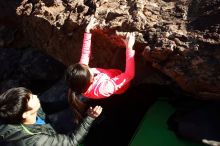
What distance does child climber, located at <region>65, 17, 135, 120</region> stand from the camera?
387 centimetres

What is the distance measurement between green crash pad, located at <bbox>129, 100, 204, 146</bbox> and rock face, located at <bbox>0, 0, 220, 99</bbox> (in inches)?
19.5

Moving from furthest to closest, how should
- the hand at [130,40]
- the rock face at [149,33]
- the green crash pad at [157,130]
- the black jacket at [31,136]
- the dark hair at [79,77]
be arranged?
the green crash pad at [157,130]
the hand at [130,40]
the dark hair at [79,77]
the rock face at [149,33]
the black jacket at [31,136]

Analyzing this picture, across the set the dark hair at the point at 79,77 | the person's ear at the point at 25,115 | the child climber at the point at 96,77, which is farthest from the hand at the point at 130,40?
the person's ear at the point at 25,115

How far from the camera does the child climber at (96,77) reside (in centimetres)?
387

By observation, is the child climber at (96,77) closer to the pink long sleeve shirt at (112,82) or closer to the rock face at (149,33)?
the pink long sleeve shirt at (112,82)

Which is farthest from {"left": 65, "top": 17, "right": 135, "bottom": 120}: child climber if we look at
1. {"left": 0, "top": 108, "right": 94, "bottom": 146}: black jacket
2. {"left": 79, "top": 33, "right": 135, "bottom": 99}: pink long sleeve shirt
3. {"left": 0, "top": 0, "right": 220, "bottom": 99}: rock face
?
{"left": 0, "top": 108, "right": 94, "bottom": 146}: black jacket

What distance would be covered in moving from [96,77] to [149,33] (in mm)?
710

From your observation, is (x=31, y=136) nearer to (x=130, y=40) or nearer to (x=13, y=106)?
(x=13, y=106)

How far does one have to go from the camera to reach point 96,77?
413 centimetres

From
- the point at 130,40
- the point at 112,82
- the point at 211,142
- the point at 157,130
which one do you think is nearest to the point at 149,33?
the point at 130,40

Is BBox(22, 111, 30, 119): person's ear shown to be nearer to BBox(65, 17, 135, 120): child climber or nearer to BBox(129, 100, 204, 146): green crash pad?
BBox(65, 17, 135, 120): child climber

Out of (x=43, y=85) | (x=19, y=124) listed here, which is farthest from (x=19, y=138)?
(x=43, y=85)

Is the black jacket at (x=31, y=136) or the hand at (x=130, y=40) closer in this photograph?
the black jacket at (x=31, y=136)

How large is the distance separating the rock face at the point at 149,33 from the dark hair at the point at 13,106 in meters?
1.28
